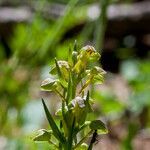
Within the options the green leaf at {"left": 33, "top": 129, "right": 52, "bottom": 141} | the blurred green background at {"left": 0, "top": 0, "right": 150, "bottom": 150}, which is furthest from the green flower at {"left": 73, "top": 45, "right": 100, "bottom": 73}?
the blurred green background at {"left": 0, "top": 0, "right": 150, "bottom": 150}

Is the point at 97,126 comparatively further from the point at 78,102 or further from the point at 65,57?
the point at 65,57

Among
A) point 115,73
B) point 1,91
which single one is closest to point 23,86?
point 1,91

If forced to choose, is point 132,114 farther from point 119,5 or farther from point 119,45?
point 119,5

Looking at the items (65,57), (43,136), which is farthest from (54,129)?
(65,57)

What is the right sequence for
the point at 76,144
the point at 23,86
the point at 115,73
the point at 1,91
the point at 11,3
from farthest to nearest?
the point at 11,3 → the point at 115,73 → the point at 1,91 → the point at 23,86 → the point at 76,144

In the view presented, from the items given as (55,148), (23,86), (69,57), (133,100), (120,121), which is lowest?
(120,121)

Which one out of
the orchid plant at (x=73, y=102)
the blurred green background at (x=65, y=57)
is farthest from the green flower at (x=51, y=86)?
the blurred green background at (x=65, y=57)

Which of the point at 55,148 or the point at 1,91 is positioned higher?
the point at 55,148
